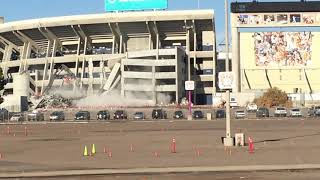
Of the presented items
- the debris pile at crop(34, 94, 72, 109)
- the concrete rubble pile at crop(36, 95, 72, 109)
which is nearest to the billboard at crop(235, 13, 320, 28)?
the concrete rubble pile at crop(36, 95, 72, 109)

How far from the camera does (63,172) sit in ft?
74.6

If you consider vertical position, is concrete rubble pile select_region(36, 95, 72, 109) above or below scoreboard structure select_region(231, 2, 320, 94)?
below

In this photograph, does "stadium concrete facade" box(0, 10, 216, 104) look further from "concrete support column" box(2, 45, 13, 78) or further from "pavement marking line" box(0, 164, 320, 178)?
"pavement marking line" box(0, 164, 320, 178)

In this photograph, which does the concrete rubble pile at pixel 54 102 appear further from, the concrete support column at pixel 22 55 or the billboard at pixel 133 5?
the concrete support column at pixel 22 55

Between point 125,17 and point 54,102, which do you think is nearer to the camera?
point 54,102

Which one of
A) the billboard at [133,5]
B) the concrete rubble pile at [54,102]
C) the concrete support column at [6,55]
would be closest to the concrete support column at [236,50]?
the billboard at [133,5]

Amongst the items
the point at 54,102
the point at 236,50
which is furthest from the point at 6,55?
the point at 236,50

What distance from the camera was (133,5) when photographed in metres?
→ 158

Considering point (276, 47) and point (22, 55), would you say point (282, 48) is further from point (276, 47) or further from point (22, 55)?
point (22, 55)

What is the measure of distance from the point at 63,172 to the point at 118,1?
138m

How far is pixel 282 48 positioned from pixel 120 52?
4641cm

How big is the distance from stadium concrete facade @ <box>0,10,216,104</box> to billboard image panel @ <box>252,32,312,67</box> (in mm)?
14462

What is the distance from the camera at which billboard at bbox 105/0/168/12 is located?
15725cm

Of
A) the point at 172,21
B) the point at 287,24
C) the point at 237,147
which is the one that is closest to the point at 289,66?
the point at 287,24
